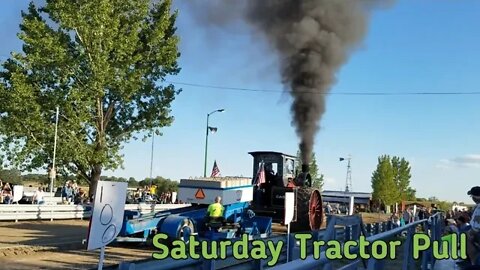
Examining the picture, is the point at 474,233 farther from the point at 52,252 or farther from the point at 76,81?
the point at 76,81

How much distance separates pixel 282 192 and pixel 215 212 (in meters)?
3.86

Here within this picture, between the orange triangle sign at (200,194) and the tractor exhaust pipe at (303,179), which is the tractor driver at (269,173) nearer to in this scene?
the tractor exhaust pipe at (303,179)

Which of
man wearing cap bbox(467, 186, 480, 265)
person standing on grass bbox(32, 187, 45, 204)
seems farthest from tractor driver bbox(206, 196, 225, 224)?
person standing on grass bbox(32, 187, 45, 204)

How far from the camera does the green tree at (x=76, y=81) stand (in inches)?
1041

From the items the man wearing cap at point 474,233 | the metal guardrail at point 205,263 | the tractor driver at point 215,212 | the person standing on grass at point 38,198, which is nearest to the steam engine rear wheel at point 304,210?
the tractor driver at point 215,212

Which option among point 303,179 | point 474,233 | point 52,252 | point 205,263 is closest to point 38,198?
point 303,179

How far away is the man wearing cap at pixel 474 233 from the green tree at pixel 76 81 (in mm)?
21824

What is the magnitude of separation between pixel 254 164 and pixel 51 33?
14906 mm

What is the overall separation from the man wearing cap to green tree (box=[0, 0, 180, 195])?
21.8m

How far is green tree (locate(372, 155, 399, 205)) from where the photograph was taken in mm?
76875

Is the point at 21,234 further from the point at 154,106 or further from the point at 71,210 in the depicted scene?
the point at 154,106

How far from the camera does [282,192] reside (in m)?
16.3

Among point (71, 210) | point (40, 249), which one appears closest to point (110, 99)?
point (71, 210)

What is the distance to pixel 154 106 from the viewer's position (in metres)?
30.0
